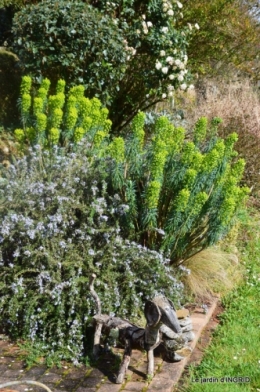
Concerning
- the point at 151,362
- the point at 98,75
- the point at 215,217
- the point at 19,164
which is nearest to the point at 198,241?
the point at 215,217

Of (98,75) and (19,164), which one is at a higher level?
(98,75)

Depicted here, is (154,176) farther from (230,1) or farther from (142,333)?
(230,1)

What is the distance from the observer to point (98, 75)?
22.9ft

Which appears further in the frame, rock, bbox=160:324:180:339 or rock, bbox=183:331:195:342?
rock, bbox=183:331:195:342

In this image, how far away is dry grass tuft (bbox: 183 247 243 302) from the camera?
4934mm

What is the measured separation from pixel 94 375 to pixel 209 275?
1805mm

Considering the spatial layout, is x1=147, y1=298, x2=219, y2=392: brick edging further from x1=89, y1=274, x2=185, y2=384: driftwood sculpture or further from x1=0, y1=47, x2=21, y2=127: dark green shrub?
x1=0, y1=47, x2=21, y2=127: dark green shrub

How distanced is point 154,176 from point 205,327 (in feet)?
4.22

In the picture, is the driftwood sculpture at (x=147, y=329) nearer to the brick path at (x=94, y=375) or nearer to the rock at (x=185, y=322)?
the brick path at (x=94, y=375)

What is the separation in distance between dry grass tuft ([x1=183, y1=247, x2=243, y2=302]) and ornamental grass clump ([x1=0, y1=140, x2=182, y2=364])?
35cm

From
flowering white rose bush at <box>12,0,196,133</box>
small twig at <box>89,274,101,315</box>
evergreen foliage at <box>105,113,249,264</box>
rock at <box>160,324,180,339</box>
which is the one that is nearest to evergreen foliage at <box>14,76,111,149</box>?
evergreen foliage at <box>105,113,249,264</box>

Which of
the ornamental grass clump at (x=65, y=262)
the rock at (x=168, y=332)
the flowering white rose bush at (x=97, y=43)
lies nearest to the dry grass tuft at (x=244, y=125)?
the flowering white rose bush at (x=97, y=43)

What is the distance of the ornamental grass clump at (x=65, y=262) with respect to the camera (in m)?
3.94

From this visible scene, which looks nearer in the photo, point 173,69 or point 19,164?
point 19,164
